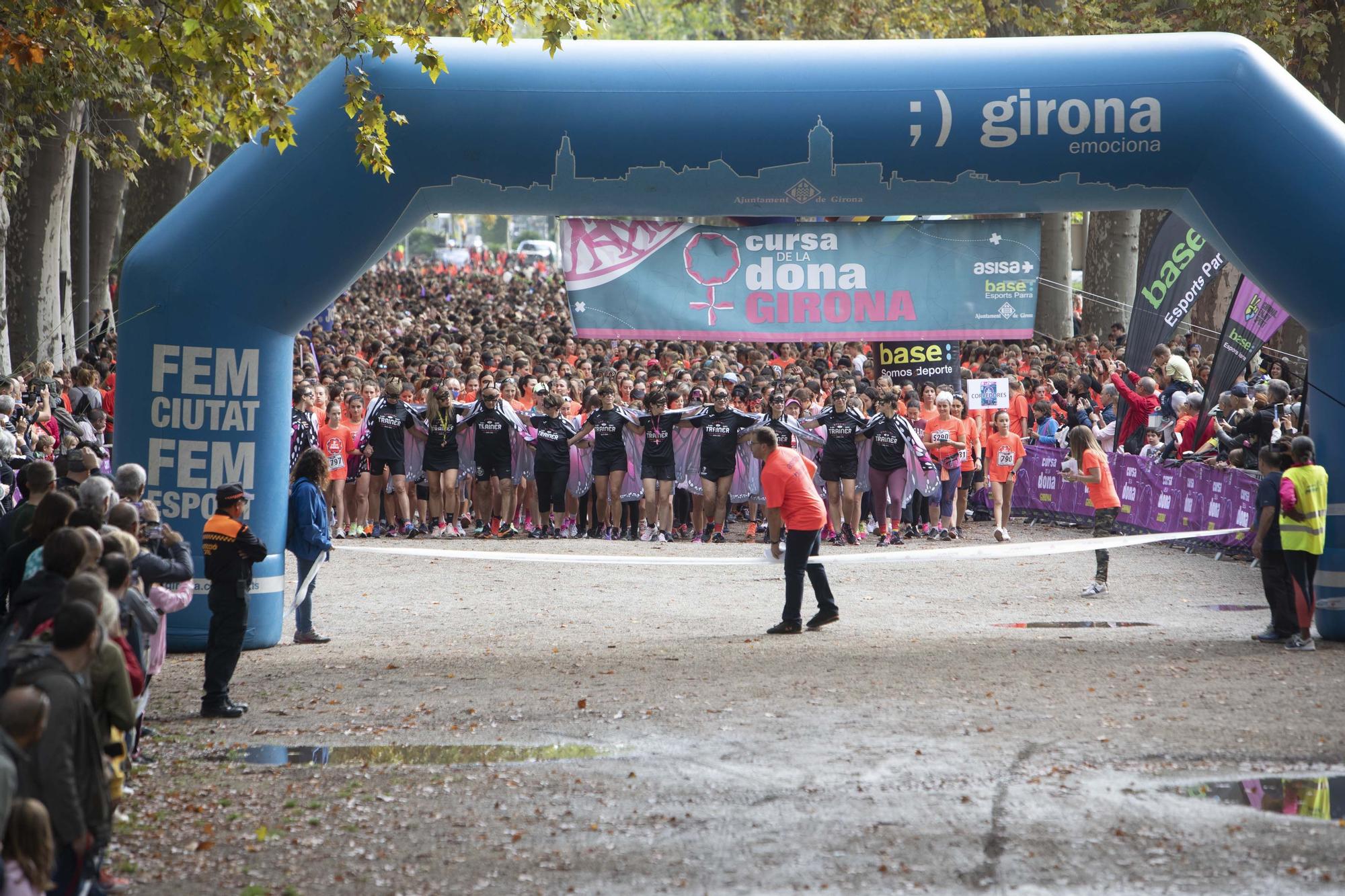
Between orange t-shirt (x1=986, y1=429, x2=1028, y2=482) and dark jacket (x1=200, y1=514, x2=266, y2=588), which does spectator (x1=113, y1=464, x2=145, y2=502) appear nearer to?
dark jacket (x1=200, y1=514, x2=266, y2=588)

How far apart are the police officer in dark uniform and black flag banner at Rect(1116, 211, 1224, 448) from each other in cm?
1202

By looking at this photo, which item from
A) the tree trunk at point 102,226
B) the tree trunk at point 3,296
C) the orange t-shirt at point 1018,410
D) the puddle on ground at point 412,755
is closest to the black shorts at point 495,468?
the orange t-shirt at point 1018,410

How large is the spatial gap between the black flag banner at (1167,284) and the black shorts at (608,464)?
609 centimetres

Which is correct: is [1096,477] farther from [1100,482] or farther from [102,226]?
[102,226]

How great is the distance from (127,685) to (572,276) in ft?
37.4

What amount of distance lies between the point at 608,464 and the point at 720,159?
292 inches

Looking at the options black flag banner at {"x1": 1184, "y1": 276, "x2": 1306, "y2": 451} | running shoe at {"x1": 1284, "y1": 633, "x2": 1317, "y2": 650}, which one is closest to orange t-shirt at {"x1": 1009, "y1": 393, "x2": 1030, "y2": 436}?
black flag banner at {"x1": 1184, "y1": 276, "x2": 1306, "y2": 451}

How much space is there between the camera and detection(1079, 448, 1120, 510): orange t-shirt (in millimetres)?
13594

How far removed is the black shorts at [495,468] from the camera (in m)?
17.2

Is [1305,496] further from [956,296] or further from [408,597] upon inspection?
[408,597]

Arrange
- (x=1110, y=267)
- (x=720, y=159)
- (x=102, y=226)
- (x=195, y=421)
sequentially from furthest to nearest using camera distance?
(x=1110, y=267) < (x=102, y=226) < (x=195, y=421) < (x=720, y=159)

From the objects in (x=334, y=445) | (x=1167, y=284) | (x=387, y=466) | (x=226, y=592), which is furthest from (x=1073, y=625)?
(x=334, y=445)

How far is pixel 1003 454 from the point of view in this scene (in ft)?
56.3

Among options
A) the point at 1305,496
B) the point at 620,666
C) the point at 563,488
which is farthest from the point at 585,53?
the point at 563,488
